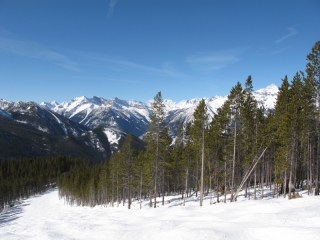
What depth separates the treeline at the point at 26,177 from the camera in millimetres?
98500

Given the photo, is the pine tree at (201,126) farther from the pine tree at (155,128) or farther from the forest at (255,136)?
the pine tree at (155,128)

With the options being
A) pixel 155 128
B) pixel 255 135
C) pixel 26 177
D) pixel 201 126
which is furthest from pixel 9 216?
pixel 255 135

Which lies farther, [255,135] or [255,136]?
[255,135]

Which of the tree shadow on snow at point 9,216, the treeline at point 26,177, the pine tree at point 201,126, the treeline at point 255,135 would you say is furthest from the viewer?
the treeline at point 26,177

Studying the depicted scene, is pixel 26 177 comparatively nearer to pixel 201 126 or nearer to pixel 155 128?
pixel 155 128

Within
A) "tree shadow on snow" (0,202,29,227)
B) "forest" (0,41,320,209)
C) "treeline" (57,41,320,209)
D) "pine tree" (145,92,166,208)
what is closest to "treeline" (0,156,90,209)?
"tree shadow on snow" (0,202,29,227)

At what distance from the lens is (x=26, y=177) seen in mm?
113688

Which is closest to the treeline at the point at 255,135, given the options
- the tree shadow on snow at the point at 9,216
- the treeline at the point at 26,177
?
the tree shadow on snow at the point at 9,216

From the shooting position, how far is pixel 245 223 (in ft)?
55.4

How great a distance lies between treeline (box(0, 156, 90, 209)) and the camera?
98.5 meters

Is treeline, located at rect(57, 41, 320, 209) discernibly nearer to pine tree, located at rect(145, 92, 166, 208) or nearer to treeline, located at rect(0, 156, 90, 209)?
pine tree, located at rect(145, 92, 166, 208)

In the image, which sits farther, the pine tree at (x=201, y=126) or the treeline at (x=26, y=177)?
the treeline at (x=26, y=177)

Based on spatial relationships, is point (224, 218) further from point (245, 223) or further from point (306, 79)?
point (306, 79)

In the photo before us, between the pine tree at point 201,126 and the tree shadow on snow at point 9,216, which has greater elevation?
the pine tree at point 201,126
